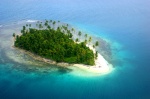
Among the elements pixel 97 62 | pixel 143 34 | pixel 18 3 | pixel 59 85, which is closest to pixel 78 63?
pixel 97 62

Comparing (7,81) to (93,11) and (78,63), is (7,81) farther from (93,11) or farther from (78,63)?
(93,11)

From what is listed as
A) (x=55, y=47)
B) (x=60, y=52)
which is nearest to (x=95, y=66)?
(x=60, y=52)

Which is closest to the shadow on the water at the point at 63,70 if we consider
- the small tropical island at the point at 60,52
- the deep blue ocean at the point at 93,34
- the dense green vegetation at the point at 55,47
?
the deep blue ocean at the point at 93,34

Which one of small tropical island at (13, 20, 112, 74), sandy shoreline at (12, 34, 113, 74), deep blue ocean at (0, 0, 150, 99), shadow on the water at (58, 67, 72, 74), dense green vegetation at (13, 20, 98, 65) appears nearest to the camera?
deep blue ocean at (0, 0, 150, 99)

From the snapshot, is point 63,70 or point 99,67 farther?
point 99,67

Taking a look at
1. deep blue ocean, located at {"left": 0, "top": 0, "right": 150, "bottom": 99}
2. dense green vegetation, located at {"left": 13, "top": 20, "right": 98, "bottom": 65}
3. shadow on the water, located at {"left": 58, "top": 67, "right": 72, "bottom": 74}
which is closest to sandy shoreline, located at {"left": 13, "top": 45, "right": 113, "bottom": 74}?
dense green vegetation, located at {"left": 13, "top": 20, "right": 98, "bottom": 65}

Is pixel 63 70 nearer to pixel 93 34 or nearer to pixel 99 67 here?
pixel 99 67

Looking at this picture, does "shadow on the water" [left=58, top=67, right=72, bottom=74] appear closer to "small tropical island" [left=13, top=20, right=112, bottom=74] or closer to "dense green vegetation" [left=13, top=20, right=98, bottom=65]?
"small tropical island" [left=13, top=20, right=112, bottom=74]

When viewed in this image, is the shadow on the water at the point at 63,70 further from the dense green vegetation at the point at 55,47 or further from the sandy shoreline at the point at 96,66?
the dense green vegetation at the point at 55,47

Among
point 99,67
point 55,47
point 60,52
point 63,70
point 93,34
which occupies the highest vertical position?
point 93,34
